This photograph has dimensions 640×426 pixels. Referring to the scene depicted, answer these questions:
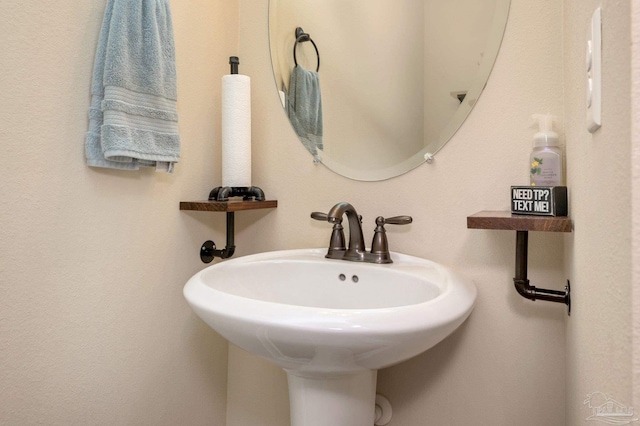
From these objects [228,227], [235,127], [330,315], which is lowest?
[330,315]

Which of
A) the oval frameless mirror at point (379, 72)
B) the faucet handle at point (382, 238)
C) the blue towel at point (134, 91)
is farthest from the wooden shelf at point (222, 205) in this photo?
the faucet handle at point (382, 238)

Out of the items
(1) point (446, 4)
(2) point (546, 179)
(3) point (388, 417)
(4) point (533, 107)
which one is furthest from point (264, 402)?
(1) point (446, 4)

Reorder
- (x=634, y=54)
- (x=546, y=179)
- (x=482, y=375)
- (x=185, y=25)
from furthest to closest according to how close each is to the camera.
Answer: (x=185, y=25) → (x=482, y=375) → (x=546, y=179) → (x=634, y=54)

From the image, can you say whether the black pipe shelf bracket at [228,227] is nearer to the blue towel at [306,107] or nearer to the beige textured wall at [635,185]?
the blue towel at [306,107]

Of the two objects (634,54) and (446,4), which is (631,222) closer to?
(634,54)

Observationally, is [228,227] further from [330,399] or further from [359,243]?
[330,399]

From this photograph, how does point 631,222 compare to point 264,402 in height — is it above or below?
above

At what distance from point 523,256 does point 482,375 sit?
1.08 feet

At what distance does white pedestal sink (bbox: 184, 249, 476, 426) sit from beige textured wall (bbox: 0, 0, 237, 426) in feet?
0.77

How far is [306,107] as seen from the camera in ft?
4.02

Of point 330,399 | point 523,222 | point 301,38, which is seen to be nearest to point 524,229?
point 523,222

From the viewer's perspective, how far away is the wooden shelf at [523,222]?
751 mm

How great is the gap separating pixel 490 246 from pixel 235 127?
766mm

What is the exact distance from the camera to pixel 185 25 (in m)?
1.12
